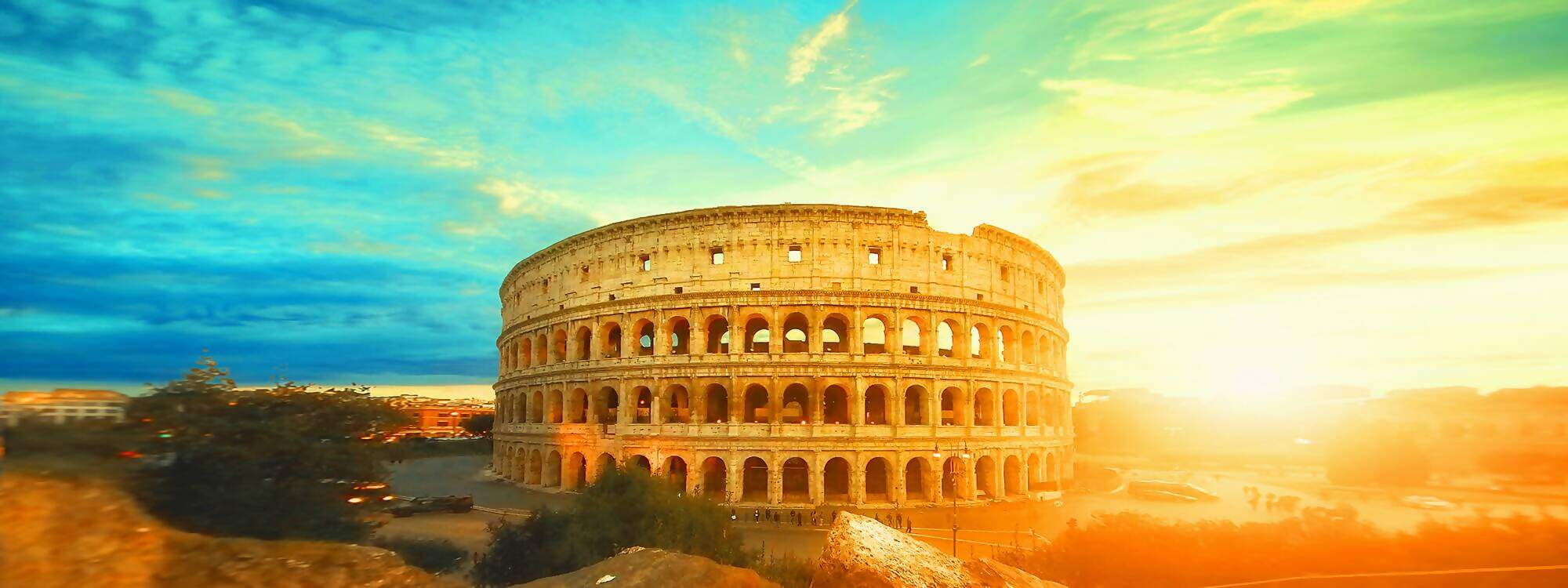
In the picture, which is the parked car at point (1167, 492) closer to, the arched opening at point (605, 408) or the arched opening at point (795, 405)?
the arched opening at point (795, 405)

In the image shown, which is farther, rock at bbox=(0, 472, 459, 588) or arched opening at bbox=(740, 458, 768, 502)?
arched opening at bbox=(740, 458, 768, 502)

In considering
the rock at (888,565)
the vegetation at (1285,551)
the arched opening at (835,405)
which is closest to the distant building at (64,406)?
the rock at (888,565)

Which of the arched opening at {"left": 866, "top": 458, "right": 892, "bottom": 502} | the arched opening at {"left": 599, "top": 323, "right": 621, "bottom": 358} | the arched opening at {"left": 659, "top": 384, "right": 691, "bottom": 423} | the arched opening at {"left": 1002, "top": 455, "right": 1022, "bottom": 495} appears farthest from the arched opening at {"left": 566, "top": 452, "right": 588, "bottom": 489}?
the arched opening at {"left": 1002, "top": 455, "right": 1022, "bottom": 495}

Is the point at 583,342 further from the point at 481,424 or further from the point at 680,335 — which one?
the point at 481,424

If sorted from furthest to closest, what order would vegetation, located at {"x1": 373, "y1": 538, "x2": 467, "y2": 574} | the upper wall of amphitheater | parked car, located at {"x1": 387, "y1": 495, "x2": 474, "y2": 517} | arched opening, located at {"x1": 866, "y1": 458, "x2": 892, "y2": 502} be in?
arched opening, located at {"x1": 866, "y1": 458, "x2": 892, "y2": 502}
the upper wall of amphitheater
parked car, located at {"x1": 387, "y1": 495, "x2": 474, "y2": 517}
vegetation, located at {"x1": 373, "y1": 538, "x2": 467, "y2": 574}

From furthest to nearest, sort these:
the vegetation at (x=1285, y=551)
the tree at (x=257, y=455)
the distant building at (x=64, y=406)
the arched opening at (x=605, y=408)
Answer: the arched opening at (x=605, y=408) < the vegetation at (x=1285, y=551) < the tree at (x=257, y=455) < the distant building at (x=64, y=406)

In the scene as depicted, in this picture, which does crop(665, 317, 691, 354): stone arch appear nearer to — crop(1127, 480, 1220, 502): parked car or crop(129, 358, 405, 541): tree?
crop(129, 358, 405, 541): tree

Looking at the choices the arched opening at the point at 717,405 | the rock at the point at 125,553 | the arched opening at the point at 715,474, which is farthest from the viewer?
the arched opening at the point at 717,405
